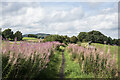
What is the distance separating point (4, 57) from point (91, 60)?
15.6 ft

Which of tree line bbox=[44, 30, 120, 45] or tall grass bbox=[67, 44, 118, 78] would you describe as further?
tree line bbox=[44, 30, 120, 45]

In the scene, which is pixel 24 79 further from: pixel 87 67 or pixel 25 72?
pixel 87 67

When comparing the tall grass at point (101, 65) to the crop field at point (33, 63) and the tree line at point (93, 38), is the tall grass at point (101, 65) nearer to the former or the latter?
the crop field at point (33, 63)

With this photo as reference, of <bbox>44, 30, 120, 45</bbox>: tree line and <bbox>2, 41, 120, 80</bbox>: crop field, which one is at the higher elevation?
<bbox>44, 30, 120, 45</bbox>: tree line

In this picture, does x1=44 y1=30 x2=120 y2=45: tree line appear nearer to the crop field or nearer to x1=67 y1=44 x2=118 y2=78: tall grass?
x1=67 y1=44 x2=118 y2=78: tall grass

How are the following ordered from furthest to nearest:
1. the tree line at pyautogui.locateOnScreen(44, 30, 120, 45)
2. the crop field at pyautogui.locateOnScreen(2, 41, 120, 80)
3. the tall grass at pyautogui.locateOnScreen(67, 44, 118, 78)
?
the tree line at pyautogui.locateOnScreen(44, 30, 120, 45) < the tall grass at pyautogui.locateOnScreen(67, 44, 118, 78) < the crop field at pyautogui.locateOnScreen(2, 41, 120, 80)

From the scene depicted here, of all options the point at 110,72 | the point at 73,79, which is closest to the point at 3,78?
the point at 73,79

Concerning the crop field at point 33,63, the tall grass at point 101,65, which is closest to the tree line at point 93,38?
the tall grass at point 101,65

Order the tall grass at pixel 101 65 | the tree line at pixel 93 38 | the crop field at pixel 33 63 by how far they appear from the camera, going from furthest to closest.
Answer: the tree line at pixel 93 38 → the tall grass at pixel 101 65 → the crop field at pixel 33 63

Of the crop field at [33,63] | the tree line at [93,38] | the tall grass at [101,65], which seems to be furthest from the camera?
the tree line at [93,38]

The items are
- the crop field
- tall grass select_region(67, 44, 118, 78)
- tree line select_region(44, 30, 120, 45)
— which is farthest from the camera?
tree line select_region(44, 30, 120, 45)

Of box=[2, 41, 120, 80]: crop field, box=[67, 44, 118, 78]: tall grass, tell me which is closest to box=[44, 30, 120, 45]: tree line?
box=[67, 44, 118, 78]: tall grass

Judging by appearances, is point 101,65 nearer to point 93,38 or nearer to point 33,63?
point 33,63

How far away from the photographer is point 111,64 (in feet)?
18.5
